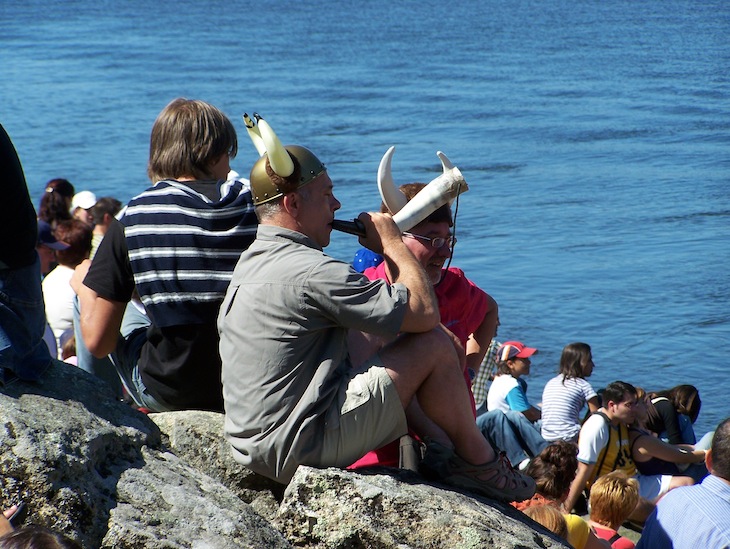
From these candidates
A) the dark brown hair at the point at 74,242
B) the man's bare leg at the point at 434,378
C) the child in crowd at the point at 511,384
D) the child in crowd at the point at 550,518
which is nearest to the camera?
the man's bare leg at the point at 434,378

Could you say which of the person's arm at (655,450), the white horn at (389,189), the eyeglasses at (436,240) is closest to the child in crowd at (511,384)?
the person's arm at (655,450)

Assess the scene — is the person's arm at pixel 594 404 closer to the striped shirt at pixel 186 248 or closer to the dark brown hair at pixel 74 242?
the dark brown hair at pixel 74 242

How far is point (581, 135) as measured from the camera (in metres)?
31.3

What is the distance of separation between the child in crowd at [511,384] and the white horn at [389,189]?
5.40 m

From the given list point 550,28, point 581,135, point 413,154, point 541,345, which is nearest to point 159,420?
point 541,345

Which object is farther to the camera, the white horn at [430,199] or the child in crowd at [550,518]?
the child in crowd at [550,518]

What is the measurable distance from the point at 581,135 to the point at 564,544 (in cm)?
2839

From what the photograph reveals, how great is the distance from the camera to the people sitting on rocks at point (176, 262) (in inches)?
165

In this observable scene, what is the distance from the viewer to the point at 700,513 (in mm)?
4496

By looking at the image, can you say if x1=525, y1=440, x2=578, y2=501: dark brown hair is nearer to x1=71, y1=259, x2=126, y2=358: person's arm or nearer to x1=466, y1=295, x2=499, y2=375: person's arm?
x1=466, y1=295, x2=499, y2=375: person's arm

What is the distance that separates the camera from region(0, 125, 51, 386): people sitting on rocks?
374 cm

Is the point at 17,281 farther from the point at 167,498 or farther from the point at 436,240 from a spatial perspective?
the point at 436,240

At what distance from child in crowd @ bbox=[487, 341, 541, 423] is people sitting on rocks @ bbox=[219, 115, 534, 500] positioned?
5855mm

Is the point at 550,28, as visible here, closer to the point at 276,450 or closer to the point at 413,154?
the point at 413,154
